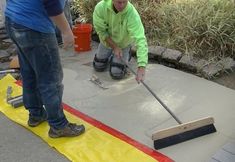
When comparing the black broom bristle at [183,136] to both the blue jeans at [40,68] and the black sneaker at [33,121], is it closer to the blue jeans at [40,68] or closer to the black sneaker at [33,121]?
the blue jeans at [40,68]

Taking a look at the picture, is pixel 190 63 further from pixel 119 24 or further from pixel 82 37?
pixel 82 37

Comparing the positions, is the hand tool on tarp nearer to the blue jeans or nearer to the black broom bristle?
the blue jeans

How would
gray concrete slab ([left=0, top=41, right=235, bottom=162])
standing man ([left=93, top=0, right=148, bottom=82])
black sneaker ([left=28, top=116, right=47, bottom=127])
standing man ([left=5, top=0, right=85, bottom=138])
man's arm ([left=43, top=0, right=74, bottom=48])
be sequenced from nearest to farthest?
1. man's arm ([left=43, top=0, right=74, bottom=48])
2. standing man ([left=5, top=0, right=85, bottom=138])
3. gray concrete slab ([left=0, top=41, right=235, bottom=162])
4. black sneaker ([left=28, top=116, right=47, bottom=127])
5. standing man ([left=93, top=0, right=148, bottom=82])

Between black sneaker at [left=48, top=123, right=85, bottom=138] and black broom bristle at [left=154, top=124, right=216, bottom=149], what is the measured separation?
2.17 ft

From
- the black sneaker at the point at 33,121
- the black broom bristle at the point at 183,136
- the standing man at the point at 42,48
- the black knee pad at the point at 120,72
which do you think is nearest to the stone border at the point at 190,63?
the black knee pad at the point at 120,72

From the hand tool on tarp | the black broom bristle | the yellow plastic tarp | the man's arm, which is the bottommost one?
the yellow plastic tarp

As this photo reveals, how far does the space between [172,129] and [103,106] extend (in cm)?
90

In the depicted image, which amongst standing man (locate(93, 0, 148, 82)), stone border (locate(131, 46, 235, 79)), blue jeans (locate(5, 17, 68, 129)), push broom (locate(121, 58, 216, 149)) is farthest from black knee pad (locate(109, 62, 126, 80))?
push broom (locate(121, 58, 216, 149))

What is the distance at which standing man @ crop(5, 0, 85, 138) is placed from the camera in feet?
8.26

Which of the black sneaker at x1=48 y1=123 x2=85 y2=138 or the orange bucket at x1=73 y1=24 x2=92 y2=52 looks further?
the orange bucket at x1=73 y1=24 x2=92 y2=52

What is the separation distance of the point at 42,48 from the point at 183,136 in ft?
4.09

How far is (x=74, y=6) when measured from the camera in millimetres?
5836

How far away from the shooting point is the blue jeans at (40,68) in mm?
2619

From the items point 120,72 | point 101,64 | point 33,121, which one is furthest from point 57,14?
point 101,64
